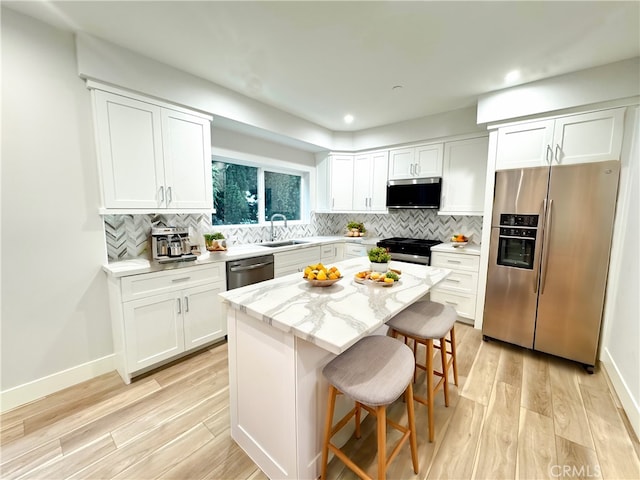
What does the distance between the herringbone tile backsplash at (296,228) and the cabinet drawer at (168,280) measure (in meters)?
0.43

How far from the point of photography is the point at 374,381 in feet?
3.91

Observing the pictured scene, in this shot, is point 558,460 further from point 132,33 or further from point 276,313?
point 132,33

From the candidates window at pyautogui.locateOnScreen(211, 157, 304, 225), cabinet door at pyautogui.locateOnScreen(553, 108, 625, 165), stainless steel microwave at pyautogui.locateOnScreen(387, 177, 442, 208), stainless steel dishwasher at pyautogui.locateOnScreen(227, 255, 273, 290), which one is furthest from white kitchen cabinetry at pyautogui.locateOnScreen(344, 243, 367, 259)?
cabinet door at pyautogui.locateOnScreen(553, 108, 625, 165)

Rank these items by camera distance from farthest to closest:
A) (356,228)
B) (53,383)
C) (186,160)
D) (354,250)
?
1. (356,228)
2. (354,250)
3. (186,160)
4. (53,383)

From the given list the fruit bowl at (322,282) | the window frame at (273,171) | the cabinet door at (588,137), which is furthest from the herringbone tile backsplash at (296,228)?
the fruit bowl at (322,282)

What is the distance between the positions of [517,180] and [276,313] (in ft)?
8.42

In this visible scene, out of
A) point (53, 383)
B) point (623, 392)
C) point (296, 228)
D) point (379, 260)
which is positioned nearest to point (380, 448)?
point (379, 260)

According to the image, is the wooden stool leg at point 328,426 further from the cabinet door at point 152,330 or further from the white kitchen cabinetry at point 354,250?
the white kitchen cabinetry at point 354,250

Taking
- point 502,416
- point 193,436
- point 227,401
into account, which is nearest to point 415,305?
point 502,416

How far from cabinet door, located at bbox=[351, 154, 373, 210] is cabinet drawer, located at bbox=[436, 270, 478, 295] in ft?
5.25

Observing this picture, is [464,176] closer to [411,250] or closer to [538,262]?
[411,250]

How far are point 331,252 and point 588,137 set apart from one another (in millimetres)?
2965

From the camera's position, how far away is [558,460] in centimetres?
152

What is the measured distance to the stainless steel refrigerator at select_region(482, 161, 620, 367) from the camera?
224cm
